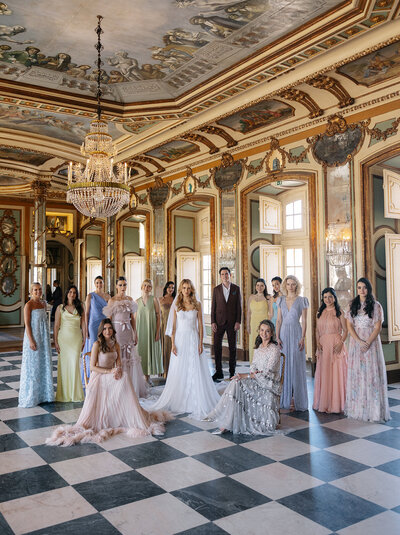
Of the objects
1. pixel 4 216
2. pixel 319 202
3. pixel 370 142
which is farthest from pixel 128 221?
pixel 370 142

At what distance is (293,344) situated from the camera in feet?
19.0

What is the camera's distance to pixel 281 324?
5.95 metres

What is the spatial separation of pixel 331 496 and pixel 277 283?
430cm

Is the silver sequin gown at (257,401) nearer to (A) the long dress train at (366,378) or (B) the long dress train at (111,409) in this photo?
(B) the long dress train at (111,409)

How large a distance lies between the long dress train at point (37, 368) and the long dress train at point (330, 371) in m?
3.35

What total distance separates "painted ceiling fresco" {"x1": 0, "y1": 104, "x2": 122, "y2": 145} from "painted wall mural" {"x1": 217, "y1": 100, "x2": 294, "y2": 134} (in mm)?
2514

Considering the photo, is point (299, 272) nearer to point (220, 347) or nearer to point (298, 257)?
point (298, 257)

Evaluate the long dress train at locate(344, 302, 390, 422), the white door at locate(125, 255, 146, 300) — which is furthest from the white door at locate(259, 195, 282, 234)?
the white door at locate(125, 255, 146, 300)

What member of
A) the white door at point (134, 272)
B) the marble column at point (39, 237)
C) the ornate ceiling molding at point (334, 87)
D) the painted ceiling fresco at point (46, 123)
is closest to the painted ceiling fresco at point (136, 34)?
the ornate ceiling molding at point (334, 87)

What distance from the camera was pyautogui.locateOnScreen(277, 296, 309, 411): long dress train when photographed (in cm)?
562

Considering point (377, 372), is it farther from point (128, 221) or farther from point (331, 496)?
point (128, 221)

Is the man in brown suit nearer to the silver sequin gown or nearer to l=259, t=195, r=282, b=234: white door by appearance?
l=259, t=195, r=282, b=234: white door

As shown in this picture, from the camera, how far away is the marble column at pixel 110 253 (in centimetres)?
1412

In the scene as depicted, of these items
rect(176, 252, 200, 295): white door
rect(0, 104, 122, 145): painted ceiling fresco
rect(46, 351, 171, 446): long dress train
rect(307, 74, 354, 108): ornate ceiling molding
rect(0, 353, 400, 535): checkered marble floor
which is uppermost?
rect(0, 104, 122, 145): painted ceiling fresco
